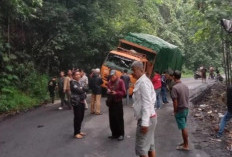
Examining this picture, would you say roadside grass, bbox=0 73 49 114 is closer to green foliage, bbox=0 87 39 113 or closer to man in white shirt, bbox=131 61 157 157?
green foliage, bbox=0 87 39 113

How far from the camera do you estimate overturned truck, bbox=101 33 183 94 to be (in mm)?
18703

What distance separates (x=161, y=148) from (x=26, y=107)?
843cm

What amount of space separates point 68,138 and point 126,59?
31.5 ft

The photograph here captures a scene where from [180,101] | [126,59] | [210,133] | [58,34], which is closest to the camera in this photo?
[180,101]

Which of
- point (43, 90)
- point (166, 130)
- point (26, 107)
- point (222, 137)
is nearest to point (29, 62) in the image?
point (43, 90)

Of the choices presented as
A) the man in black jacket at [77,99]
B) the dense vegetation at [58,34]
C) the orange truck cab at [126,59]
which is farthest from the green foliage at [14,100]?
the man in black jacket at [77,99]

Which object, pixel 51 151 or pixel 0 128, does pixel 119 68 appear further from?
pixel 51 151

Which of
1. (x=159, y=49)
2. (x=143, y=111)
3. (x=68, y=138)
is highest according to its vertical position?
(x=159, y=49)

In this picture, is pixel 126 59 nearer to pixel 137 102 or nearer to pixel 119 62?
pixel 119 62

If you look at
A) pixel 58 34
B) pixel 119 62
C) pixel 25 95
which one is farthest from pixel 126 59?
pixel 25 95

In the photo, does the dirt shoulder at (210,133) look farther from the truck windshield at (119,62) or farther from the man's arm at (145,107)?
the truck windshield at (119,62)

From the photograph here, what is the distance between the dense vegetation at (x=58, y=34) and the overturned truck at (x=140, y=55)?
2.15 metres

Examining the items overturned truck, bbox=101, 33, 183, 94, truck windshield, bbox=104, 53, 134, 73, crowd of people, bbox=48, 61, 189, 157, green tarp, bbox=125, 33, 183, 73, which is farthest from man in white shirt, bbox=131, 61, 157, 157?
green tarp, bbox=125, 33, 183, 73

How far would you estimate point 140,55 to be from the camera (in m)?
19.6
